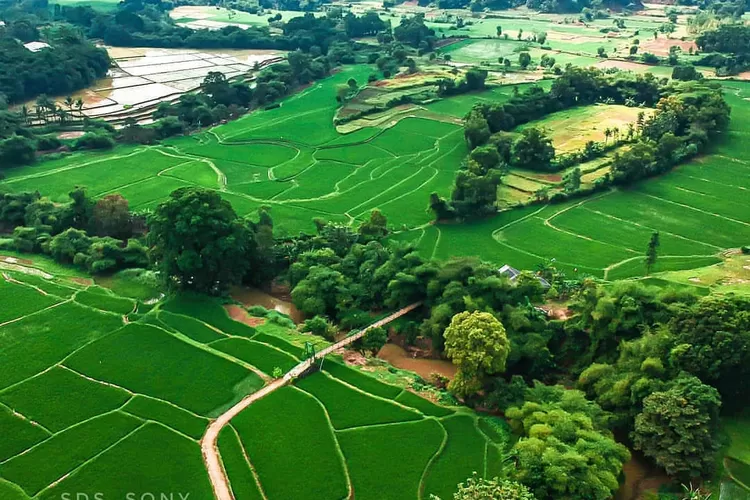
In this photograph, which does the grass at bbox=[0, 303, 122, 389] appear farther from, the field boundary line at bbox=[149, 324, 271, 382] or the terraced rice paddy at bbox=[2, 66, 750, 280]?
the terraced rice paddy at bbox=[2, 66, 750, 280]

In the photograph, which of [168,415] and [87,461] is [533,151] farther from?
[87,461]

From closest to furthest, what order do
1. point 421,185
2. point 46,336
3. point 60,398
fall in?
point 60,398 → point 46,336 → point 421,185

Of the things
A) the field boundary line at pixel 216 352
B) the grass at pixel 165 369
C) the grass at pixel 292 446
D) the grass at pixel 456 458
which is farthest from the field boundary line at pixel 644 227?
the grass at pixel 165 369

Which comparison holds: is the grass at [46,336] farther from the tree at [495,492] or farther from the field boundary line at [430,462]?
the tree at [495,492]

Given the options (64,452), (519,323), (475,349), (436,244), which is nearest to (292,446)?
(475,349)

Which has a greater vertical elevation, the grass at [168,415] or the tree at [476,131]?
the tree at [476,131]

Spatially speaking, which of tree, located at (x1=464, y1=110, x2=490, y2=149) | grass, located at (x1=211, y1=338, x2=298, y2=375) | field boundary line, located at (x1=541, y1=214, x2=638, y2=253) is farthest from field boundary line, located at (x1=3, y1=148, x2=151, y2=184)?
field boundary line, located at (x1=541, y1=214, x2=638, y2=253)

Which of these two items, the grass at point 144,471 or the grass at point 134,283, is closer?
the grass at point 144,471
